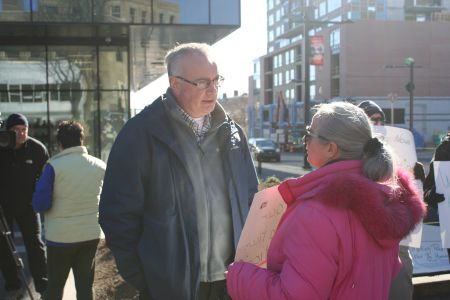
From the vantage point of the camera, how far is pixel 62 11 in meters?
13.6

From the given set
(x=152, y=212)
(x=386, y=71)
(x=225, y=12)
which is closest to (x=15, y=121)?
(x=152, y=212)

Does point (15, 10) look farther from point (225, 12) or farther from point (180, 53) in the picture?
point (180, 53)

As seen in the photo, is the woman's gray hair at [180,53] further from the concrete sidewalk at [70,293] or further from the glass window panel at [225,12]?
the glass window panel at [225,12]

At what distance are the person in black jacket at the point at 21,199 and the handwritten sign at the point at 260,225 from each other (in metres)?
3.72

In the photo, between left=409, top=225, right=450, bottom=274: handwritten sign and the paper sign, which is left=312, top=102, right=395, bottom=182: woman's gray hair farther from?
left=409, top=225, right=450, bottom=274: handwritten sign

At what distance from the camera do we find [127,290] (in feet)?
18.0

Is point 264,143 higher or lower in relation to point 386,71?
lower

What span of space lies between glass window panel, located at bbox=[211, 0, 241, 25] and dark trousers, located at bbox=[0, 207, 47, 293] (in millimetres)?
10071

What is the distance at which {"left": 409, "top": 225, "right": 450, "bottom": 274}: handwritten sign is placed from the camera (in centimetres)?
532

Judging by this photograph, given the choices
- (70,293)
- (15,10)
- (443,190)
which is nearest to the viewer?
(443,190)

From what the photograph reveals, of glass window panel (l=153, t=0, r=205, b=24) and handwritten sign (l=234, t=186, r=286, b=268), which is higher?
glass window panel (l=153, t=0, r=205, b=24)

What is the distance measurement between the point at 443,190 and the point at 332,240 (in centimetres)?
323

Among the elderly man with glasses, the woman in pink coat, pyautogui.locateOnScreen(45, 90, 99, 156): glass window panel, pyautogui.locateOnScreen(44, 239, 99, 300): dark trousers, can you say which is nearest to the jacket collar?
pyautogui.locateOnScreen(44, 239, 99, 300): dark trousers

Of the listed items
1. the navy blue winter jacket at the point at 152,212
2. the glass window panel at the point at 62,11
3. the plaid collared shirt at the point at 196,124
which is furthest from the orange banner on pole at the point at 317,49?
the navy blue winter jacket at the point at 152,212
